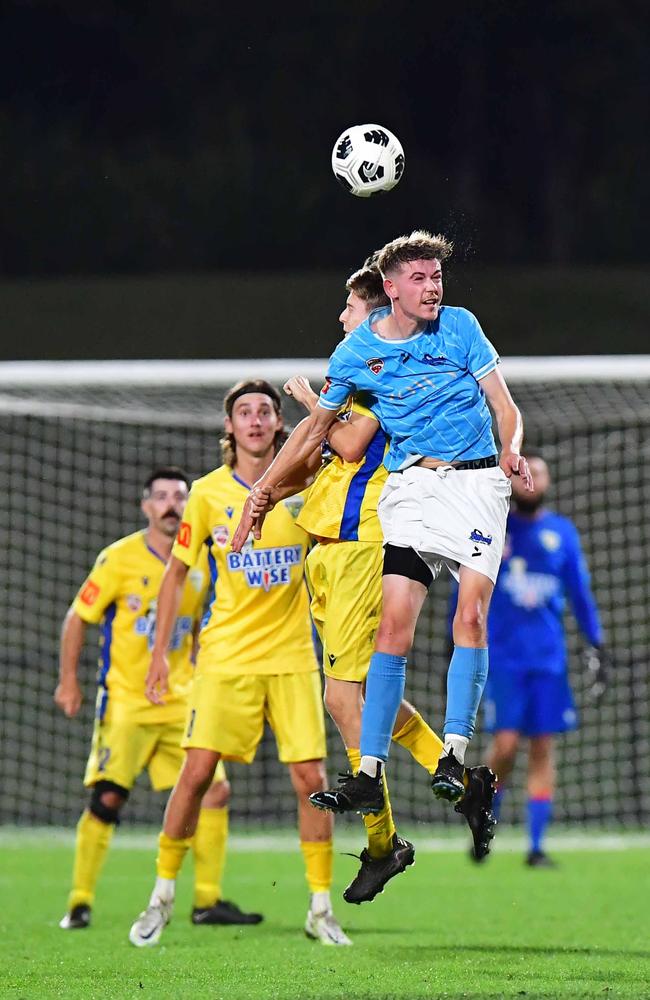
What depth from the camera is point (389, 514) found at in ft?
18.6

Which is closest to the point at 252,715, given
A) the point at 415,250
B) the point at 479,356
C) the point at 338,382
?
the point at 338,382

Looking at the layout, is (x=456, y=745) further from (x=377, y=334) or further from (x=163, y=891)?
(x=163, y=891)

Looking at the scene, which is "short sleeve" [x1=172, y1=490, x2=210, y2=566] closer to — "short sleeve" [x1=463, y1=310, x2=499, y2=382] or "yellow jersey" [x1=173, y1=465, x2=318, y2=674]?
"yellow jersey" [x1=173, y1=465, x2=318, y2=674]

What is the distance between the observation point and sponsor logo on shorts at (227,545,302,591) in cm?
701

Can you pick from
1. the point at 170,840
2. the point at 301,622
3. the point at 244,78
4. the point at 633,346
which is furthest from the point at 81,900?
the point at 244,78

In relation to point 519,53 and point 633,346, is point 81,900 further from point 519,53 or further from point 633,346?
point 519,53

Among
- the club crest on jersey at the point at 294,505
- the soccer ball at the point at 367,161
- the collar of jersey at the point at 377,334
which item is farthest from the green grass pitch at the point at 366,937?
the soccer ball at the point at 367,161

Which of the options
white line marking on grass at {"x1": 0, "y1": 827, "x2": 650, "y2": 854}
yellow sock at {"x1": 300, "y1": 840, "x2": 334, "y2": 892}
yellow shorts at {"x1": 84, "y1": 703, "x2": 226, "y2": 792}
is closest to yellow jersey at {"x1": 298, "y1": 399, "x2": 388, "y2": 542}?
yellow sock at {"x1": 300, "y1": 840, "x2": 334, "y2": 892}

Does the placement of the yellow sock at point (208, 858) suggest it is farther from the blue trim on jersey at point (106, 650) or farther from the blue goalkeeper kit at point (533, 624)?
the blue goalkeeper kit at point (533, 624)

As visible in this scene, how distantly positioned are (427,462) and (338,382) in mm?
437

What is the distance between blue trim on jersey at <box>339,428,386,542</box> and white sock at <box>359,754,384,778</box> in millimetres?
943

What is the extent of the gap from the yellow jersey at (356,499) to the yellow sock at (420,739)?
749 mm

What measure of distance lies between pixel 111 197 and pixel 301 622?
12.5 m

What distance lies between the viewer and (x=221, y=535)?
23.3 ft
